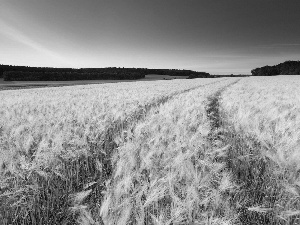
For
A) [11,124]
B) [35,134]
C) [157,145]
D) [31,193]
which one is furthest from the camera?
[11,124]

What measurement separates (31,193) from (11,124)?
2794 mm

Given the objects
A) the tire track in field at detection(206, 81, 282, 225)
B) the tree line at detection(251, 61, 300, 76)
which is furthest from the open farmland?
the tree line at detection(251, 61, 300, 76)

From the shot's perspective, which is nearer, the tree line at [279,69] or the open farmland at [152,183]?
the open farmland at [152,183]

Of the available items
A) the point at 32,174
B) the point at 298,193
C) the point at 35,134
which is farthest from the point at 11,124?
the point at 298,193

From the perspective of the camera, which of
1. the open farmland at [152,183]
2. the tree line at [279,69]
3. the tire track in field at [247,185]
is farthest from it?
the tree line at [279,69]

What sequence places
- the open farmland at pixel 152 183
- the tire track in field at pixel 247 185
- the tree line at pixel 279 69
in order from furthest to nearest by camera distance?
the tree line at pixel 279 69 → the tire track in field at pixel 247 185 → the open farmland at pixel 152 183

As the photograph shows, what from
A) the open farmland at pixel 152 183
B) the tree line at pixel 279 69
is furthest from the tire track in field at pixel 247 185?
the tree line at pixel 279 69

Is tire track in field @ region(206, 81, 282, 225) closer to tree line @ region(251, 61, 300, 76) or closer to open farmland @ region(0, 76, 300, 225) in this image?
open farmland @ region(0, 76, 300, 225)

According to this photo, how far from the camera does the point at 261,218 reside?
205 centimetres

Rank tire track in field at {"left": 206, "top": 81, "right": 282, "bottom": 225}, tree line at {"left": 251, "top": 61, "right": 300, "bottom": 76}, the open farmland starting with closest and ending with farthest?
1. the open farmland
2. tire track in field at {"left": 206, "top": 81, "right": 282, "bottom": 225}
3. tree line at {"left": 251, "top": 61, "right": 300, "bottom": 76}

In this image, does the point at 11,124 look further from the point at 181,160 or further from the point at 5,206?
the point at 181,160

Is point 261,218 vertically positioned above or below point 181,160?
below

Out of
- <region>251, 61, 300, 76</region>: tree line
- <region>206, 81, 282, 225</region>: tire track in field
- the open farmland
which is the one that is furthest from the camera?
<region>251, 61, 300, 76</region>: tree line

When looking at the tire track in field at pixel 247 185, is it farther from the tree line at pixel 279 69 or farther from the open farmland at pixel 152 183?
the tree line at pixel 279 69
